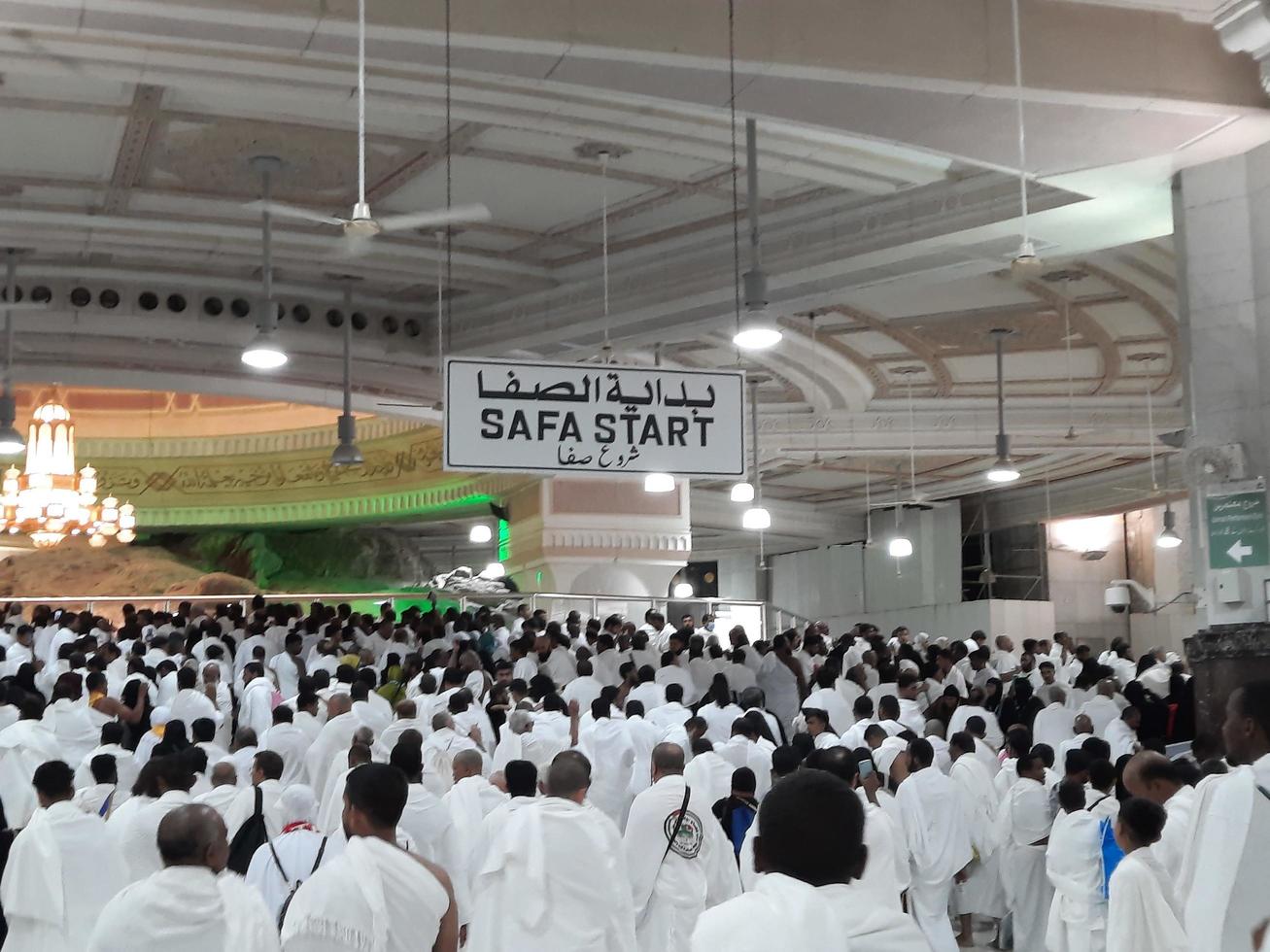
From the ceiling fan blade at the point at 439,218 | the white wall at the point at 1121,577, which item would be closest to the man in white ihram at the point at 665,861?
the ceiling fan blade at the point at 439,218

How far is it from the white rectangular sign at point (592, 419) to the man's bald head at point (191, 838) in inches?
166

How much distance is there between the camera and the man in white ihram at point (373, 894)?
451 cm

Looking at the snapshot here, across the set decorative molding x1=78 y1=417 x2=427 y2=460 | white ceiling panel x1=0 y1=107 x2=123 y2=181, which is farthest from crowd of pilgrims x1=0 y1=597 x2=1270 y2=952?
decorative molding x1=78 y1=417 x2=427 y2=460

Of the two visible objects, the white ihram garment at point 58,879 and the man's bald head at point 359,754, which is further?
the man's bald head at point 359,754

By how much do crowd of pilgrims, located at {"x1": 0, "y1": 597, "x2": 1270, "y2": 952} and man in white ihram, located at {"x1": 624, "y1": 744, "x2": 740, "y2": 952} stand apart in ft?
0.04

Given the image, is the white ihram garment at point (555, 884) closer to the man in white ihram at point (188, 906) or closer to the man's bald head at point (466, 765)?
the man's bald head at point (466, 765)

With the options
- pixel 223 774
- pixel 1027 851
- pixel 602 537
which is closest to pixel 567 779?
pixel 223 774

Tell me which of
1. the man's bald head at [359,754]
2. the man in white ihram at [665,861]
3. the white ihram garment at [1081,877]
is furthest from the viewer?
the man's bald head at [359,754]

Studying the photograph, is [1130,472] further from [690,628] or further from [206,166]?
[206,166]

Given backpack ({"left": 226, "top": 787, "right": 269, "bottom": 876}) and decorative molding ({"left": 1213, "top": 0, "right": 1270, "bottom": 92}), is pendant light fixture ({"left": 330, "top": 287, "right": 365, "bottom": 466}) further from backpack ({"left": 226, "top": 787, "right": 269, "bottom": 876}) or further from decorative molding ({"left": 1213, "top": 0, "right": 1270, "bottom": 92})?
decorative molding ({"left": 1213, "top": 0, "right": 1270, "bottom": 92})

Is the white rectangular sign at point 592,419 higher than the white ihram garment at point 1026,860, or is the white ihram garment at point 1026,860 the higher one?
the white rectangular sign at point 592,419

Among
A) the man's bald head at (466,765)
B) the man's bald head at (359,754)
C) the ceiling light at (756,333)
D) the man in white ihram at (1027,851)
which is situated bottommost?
the man in white ihram at (1027,851)

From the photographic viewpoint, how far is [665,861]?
7.63 metres

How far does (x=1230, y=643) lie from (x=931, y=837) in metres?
2.26
